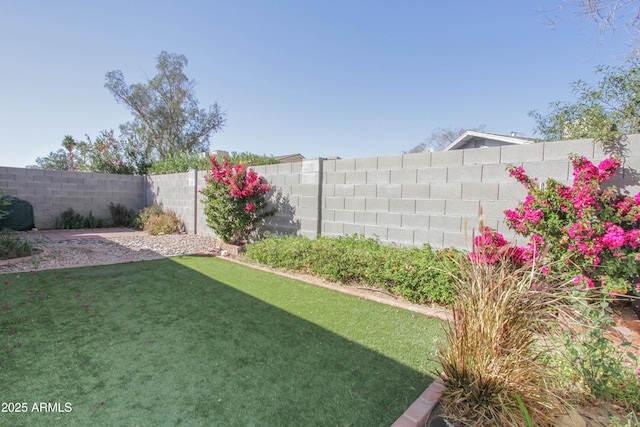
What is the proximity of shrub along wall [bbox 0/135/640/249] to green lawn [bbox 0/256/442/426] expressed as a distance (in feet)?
4.37

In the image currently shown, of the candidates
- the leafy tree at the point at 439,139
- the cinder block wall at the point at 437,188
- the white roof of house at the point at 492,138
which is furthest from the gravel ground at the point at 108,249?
the leafy tree at the point at 439,139

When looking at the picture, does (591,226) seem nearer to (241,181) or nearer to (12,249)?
(241,181)

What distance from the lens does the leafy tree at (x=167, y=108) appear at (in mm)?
23016

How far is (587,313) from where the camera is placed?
1.82 m

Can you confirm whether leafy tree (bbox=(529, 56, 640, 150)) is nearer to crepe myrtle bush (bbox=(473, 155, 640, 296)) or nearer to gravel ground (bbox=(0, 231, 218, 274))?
crepe myrtle bush (bbox=(473, 155, 640, 296))

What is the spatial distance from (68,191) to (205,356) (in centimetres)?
1188

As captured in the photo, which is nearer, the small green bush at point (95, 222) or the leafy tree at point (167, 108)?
the small green bush at point (95, 222)

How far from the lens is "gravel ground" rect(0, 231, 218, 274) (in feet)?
19.1

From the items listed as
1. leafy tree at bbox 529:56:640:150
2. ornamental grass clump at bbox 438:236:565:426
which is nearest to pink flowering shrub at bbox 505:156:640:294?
leafy tree at bbox 529:56:640:150

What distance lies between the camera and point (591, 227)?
119 inches

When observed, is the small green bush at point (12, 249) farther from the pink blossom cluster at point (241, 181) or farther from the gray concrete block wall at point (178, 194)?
the gray concrete block wall at point (178, 194)

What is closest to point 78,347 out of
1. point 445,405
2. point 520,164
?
point 445,405

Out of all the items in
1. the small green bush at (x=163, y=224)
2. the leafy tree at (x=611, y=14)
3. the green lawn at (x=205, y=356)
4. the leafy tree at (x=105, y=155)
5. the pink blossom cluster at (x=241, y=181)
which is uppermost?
the leafy tree at (x=611, y=14)

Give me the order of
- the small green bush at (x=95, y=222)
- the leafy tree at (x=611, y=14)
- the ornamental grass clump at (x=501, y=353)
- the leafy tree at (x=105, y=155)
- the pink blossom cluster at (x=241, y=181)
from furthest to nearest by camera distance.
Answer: the leafy tree at (x=105, y=155), the small green bush at (x=95, y=222), the pink blossom cluster at (x=241, y=181), the leafy tree at (x=611, y=14), the ornamental grass clump at (x=501, y=353)
